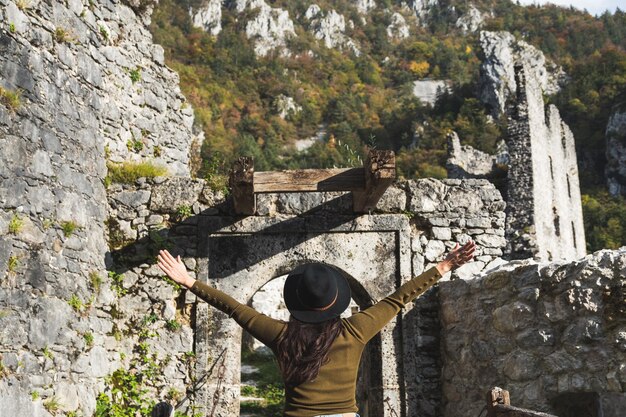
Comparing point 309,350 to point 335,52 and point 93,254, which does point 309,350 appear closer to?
point 93,254

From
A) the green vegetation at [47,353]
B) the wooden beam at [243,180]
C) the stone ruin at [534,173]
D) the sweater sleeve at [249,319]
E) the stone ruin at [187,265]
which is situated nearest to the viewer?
the sweater sleeve at [249,319]

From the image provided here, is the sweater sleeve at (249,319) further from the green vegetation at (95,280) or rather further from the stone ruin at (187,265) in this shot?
the green vegetation at (95,280)

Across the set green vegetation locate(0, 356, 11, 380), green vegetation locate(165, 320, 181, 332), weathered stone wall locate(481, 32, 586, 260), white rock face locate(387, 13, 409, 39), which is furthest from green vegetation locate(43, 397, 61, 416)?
white rock face locate(387, 13, 409, 39)

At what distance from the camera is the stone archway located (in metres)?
6.27

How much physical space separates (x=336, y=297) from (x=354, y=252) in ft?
12.4

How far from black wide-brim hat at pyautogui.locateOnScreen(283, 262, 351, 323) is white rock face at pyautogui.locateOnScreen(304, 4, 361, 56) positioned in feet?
196

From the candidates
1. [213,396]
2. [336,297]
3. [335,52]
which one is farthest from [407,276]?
[335,52]

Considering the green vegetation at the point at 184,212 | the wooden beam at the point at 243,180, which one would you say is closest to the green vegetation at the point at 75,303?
the green vegetation at the point at 184,212

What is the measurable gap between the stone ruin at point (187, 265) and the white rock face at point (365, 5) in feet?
224

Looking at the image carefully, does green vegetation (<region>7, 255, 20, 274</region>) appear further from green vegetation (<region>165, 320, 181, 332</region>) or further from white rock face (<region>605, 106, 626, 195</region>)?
white rock face (<region>605, 106, 626, 195</region>)

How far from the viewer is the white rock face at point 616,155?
33344 millimetres

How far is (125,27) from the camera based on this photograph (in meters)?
7.11

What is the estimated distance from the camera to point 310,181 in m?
5.73

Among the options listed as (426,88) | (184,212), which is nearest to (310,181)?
(184,212)
